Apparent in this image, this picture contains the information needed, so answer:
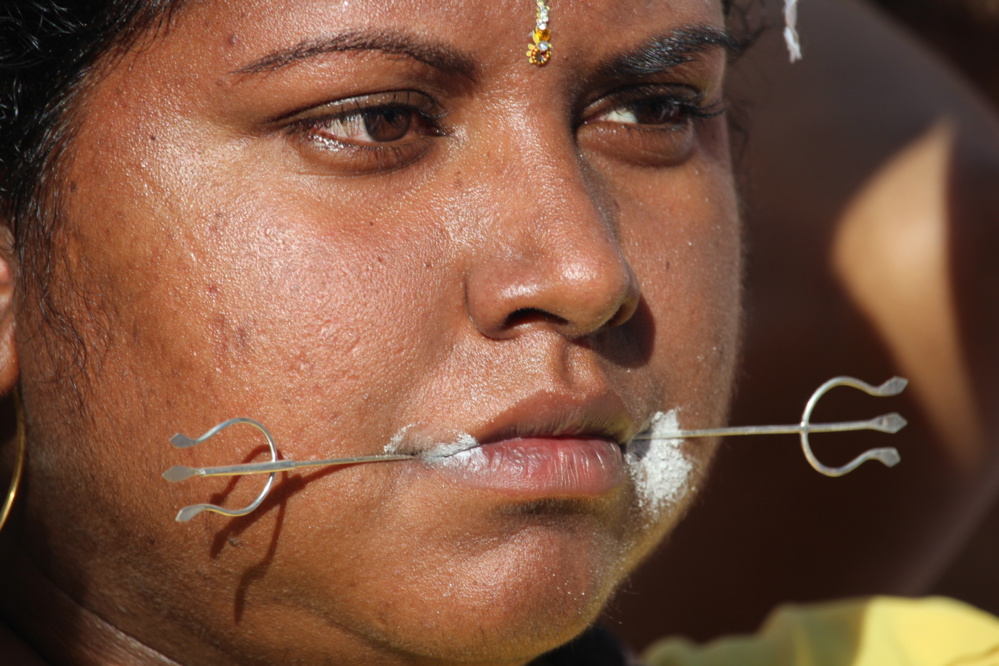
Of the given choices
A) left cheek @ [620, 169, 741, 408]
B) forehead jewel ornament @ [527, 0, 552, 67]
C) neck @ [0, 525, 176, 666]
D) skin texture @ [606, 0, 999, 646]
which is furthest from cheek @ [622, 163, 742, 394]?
skin texture @ [606, 0, 999, 646]

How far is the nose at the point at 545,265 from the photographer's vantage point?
1287 mm

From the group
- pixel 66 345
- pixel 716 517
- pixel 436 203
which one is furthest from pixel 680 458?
pixel 716 517

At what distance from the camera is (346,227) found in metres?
1.30

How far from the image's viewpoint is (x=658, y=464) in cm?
149

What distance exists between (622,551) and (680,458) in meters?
0.14

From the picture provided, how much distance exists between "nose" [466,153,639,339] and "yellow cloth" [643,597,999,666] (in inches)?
40.0

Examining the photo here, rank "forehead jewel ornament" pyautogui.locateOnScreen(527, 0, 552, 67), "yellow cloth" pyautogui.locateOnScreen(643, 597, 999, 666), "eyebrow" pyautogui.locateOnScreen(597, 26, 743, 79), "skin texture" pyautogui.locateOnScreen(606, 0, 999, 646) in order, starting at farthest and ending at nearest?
"skin texture" pyautogui.locateOnScreen(606, 0, 999, 646) < "yellow cloth" pyautogui.locateOnScreen(643, 597, 999, 666) < "eyebrow" pyautogui.locateOnScreen(597, 26, 743, 79) < "forehead jewel ornament" pyautogui.locateOnScreen(527, 0, 552, 67)

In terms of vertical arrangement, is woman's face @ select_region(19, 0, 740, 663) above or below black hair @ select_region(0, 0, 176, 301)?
below

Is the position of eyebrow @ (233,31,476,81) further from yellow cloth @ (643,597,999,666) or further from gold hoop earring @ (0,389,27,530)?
yellow cloth @ (643,597,999,666)

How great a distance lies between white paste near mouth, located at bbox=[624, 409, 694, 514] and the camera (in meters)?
1.46

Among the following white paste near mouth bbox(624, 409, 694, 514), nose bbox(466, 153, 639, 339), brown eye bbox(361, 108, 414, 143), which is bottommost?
white paste near mouth bbox(624, 409, 694, 514)

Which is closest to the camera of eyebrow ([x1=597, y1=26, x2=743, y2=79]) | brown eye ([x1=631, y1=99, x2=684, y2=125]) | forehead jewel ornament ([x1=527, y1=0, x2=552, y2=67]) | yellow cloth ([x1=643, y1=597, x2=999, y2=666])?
forehead jewel ornament ([x1=527, y1=0, x2=552, y2=67])

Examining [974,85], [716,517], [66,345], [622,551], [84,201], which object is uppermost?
[84,201]

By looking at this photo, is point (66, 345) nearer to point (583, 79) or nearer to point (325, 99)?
point (325, 99)
